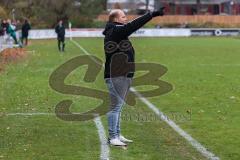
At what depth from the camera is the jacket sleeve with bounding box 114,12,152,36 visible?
8469 mm

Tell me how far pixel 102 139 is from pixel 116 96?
92cm

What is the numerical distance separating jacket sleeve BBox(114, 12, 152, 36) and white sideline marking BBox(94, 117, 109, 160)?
178cm

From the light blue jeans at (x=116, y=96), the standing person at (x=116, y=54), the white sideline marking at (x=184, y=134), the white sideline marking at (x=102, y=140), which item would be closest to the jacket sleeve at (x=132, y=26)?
the standing person at (x=116, y=54)

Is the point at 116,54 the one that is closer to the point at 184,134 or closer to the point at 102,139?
the point at 102,139

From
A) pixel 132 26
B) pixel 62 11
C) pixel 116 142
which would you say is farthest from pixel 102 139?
pixel 62 11

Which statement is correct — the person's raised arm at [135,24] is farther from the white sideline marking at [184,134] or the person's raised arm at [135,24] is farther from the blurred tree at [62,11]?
the blurred tree at [62,11]

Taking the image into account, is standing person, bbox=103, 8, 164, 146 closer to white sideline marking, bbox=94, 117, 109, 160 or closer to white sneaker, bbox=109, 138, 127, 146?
white sneaker, bbox=109, 138, 127, 146

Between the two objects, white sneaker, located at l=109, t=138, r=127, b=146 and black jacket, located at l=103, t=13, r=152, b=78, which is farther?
white sneaker, located at l=109, t=138, r=127, b=146

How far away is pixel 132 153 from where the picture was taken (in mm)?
8797

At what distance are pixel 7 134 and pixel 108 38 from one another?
2.70 meters

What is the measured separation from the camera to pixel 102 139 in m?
9.79

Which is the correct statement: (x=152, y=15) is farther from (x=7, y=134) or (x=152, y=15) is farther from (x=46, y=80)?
(x=46, y=80)

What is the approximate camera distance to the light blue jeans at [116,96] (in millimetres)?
Answer: 9156

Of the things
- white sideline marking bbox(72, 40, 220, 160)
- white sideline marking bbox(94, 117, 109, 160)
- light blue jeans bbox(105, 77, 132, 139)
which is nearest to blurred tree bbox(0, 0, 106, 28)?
white sideline marking bbox(72, 40, 220, 160)
